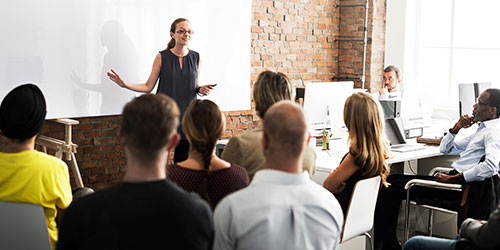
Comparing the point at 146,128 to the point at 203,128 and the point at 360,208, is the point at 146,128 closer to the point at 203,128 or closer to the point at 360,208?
the point at 203,128

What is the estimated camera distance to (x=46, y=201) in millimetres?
2404

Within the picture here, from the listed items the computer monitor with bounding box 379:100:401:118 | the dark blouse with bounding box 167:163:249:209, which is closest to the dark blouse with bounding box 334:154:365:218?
the dark blouse with bounding box 167:163:249:209

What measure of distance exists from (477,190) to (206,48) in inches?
122

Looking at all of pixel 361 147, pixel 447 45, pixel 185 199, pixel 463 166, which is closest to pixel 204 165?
pixel 185 199

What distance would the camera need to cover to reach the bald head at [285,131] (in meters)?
1.88

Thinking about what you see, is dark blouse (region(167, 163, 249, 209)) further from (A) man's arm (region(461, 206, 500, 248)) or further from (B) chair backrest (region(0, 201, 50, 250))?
(A) man's arm (region(461, 206, 500, 248))

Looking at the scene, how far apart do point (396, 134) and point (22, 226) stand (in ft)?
11.0

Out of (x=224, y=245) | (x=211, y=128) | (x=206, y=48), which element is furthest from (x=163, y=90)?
(x=224, y=245)

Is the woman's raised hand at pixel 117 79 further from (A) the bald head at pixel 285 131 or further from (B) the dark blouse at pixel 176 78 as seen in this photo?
(A) the bald head at pixel 285 131

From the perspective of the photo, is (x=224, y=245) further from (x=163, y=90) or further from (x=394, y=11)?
(x=394, y=11)

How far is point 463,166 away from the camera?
4031 millimetres

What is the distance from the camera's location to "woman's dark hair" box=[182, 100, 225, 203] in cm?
241

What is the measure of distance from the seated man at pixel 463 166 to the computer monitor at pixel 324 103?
712 mm

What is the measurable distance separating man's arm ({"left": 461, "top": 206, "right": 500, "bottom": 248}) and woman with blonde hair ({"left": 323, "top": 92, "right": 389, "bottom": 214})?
686mm
